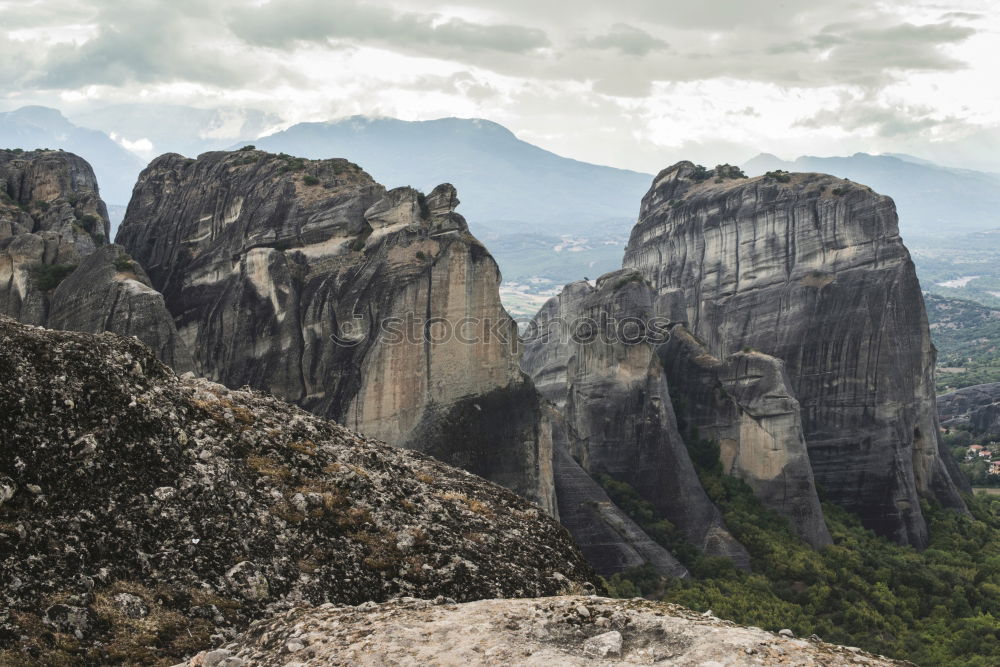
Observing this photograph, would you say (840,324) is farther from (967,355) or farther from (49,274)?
(967,355)

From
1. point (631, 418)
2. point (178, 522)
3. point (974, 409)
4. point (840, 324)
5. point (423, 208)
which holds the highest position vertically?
point (423, 208)

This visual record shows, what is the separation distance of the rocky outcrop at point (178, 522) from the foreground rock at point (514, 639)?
68cm

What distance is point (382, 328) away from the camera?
40.4 meters

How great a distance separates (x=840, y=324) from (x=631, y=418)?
17.1m

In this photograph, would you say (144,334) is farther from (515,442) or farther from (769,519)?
(769,519)

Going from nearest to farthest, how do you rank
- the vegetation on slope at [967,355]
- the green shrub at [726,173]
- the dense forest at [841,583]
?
the dense forest at [841,583] → the green shrub at [726,173] → the vegetation on slope at [967,355]

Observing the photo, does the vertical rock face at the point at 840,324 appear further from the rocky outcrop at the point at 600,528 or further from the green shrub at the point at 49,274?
the green shrub at the point at 49,274

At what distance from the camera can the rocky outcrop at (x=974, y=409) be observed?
94.6 meters

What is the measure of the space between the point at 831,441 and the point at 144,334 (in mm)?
41783

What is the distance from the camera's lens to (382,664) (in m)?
11.0

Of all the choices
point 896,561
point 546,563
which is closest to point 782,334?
point 896,561

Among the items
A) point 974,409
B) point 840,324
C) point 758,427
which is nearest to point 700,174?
point 840,324

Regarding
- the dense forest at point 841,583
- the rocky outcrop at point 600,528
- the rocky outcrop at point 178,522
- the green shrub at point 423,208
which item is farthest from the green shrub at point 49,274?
the rocky outcrop at point 178,522

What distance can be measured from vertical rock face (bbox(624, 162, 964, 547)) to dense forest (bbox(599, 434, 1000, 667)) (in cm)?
345
